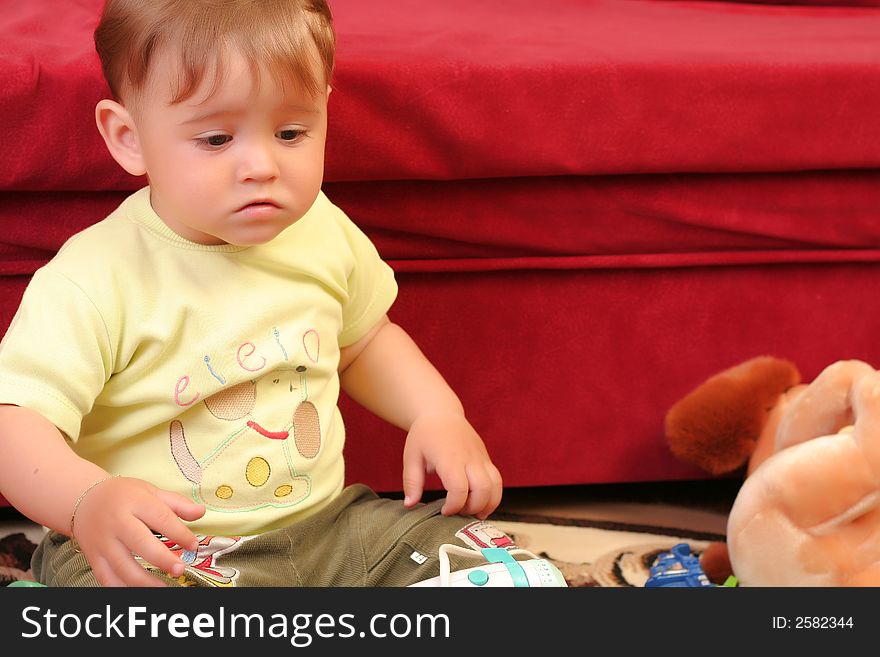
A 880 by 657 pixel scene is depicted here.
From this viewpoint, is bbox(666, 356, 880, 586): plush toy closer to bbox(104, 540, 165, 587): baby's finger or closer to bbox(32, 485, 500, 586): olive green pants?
bbox(32, 485, 500, 586): olive green pants

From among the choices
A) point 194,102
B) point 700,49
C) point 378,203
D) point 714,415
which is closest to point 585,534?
point 714,415

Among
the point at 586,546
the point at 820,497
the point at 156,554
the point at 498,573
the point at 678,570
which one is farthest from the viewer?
the point at 586,546

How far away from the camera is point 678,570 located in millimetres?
1038

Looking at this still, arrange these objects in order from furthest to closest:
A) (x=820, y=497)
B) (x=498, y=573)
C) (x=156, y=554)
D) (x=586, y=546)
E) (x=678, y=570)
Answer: (x=586, y=546), (x=678, y=570), (x=820, y=497), (x=498, y=573), (x=156, y=554)

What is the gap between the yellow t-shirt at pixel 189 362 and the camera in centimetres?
79

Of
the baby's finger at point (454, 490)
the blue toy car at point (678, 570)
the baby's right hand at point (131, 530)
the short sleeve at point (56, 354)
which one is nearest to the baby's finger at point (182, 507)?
the baby's right hand at point (131, 530)

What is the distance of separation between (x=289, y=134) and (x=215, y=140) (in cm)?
6

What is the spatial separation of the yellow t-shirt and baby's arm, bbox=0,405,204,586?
0.03m

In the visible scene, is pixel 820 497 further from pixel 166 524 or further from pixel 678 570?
pixel 166 524

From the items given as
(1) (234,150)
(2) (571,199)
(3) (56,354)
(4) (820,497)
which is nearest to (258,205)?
(1) (234,150)

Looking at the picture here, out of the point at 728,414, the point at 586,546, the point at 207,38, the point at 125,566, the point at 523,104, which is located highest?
the point at 523,104

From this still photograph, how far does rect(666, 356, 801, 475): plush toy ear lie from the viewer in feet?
3.75
